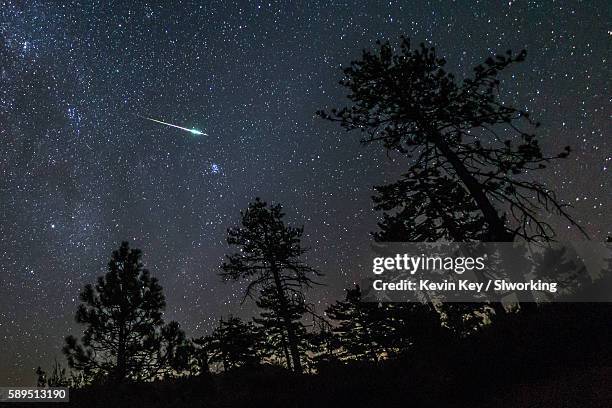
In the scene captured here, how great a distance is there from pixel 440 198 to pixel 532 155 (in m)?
2.68

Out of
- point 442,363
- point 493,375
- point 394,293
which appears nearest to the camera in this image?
point 493,375

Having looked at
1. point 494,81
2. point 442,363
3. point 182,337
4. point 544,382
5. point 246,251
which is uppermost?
point 494,81

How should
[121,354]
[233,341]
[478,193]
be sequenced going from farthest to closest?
1. [233,341]
2. [121,354]
3. [478,193]

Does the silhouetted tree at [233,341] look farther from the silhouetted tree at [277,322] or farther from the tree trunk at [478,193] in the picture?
the tree trunk at [478,193]

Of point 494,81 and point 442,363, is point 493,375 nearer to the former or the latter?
point 442,363

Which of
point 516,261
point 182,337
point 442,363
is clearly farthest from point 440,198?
point 182,337

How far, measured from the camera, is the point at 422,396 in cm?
634

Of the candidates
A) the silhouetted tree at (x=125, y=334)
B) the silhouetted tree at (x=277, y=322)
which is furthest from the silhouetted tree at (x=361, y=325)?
the silhouetted tree at (x=125, y=334)

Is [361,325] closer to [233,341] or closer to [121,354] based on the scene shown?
[233,341]

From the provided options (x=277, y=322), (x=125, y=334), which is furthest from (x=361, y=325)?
(x=125, y=334)

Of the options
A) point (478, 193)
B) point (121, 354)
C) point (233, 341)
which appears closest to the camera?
point (478, 193)

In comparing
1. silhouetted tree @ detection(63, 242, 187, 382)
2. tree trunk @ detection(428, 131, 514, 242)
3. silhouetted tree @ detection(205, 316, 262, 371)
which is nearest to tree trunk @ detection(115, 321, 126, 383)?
silhouetted tree @ detection(63, 242, 187, 382)

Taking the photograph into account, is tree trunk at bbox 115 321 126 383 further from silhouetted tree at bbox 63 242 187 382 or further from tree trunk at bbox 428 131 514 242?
tree trunk at bbox 428 131 514 242

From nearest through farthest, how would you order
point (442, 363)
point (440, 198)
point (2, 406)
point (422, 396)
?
point (422, 396), point (442, 363), point (2, 406), point (440, 198)
